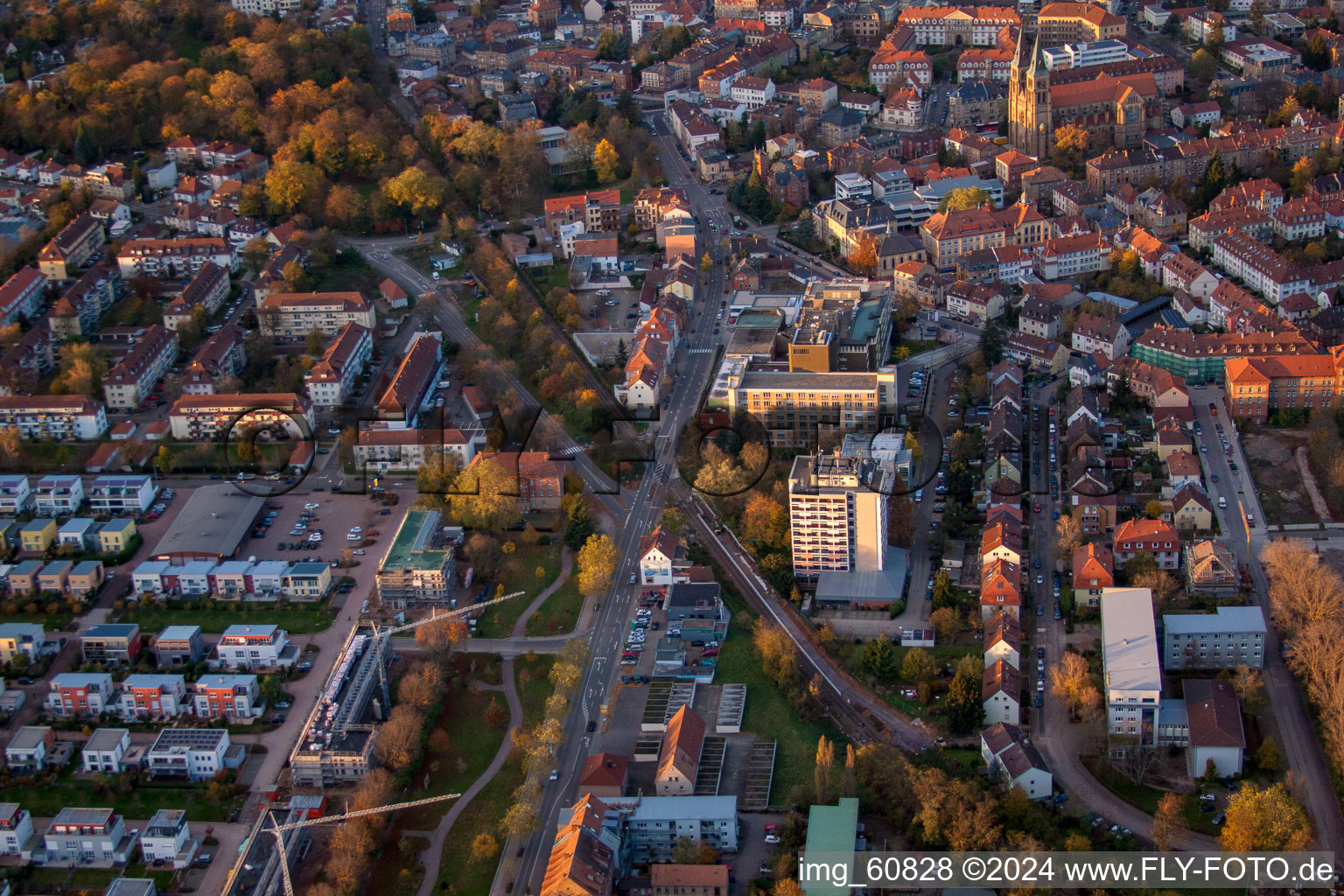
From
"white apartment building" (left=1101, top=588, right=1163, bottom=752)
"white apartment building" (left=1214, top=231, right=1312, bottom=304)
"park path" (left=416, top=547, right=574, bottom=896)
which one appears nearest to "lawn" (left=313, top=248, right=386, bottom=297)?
"park path" (left=416, top=547, right=574, bottom=896)

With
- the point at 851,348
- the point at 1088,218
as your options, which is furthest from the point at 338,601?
the point at 1088,218

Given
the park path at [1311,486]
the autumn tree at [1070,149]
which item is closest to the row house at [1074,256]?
the autumn tree at [1070,149]

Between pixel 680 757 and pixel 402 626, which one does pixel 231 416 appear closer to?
pixel 402 626

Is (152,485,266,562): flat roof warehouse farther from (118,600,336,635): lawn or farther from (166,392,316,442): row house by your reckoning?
(166,392,316,442): row house

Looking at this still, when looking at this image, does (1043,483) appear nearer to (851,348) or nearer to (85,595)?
(851,348)

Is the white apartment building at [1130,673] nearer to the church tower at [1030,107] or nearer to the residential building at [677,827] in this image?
the residential building at [677,827]

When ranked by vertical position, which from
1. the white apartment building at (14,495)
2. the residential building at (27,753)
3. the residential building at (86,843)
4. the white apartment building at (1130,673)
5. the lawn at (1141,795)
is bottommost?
the white apartment building at (14,495)

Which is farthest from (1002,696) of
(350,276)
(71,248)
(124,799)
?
(71,248)
